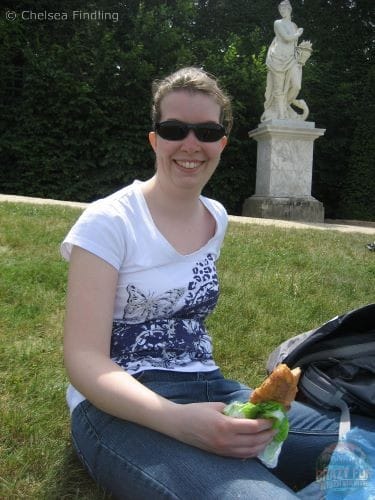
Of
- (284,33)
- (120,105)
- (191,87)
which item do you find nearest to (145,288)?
(191,87)

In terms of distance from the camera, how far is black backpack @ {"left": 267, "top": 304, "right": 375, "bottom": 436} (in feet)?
5.93

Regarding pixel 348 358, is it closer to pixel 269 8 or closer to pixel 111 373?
pixel 111 373

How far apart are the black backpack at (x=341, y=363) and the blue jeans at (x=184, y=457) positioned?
0.23 ft

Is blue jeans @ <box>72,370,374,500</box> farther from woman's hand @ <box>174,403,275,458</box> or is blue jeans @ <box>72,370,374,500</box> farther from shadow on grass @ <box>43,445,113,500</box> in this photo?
shadow on grass @ <box>43,445,113,500</box>

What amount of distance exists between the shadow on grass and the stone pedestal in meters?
9.00

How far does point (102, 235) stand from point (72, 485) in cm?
83

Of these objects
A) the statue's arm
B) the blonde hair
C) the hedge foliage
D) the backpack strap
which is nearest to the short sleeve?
the blonde hair

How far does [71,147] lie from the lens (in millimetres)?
11867

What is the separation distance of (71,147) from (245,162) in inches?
155

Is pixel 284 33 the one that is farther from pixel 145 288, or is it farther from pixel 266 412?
pixel 266 412

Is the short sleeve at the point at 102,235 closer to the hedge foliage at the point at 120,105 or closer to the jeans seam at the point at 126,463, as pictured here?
the jeans seam at the point at 126,463

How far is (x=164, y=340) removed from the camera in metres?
1.64

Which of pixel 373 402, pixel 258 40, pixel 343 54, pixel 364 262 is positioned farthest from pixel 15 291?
pixel 343 54

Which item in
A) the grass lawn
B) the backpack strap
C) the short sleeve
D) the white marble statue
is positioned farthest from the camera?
the white marble statue
